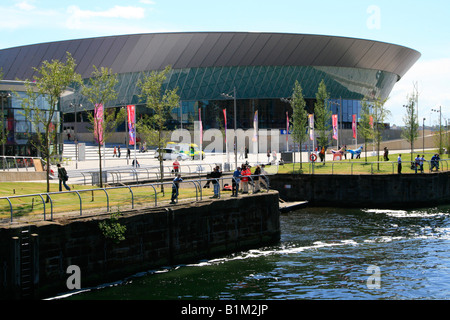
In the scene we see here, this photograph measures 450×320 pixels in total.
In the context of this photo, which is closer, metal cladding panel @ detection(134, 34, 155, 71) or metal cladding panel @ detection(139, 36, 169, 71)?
metal cladding panel @ detection(139, 36, 169, 71)

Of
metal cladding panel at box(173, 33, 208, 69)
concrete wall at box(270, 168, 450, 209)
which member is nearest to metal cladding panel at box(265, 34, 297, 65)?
metal cladding panel at box(173, 33, 208, 69)

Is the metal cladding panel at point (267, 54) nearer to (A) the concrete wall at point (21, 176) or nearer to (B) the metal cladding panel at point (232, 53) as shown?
(B) the metal cladding panel at point (232, 53)

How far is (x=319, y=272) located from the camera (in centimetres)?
2275

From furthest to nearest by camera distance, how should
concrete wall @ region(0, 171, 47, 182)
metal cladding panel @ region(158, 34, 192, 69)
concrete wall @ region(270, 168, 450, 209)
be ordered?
metal cladding panel @ region(158, 34, 192, 69) < concrete wall @ region(270, 168, 450, 209) < concrete wall @ region(0, 171, 47, 182)

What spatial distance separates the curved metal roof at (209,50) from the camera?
9400 centimetres

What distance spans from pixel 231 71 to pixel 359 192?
5544 centimetres

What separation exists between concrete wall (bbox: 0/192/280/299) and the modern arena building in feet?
215

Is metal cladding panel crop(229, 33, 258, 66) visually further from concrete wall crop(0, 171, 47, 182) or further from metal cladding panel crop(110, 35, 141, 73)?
concrete wall crop(0, 171, 47, 182)

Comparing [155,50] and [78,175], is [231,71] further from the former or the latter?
[78,175]

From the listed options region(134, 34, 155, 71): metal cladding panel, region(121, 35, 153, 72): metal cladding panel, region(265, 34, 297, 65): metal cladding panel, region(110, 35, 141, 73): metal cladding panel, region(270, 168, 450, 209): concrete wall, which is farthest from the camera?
region(110, 35, 141, 73): metal cladding panel

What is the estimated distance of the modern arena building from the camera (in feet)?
311

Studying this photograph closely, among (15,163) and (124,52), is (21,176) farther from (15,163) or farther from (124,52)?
(124,52)
